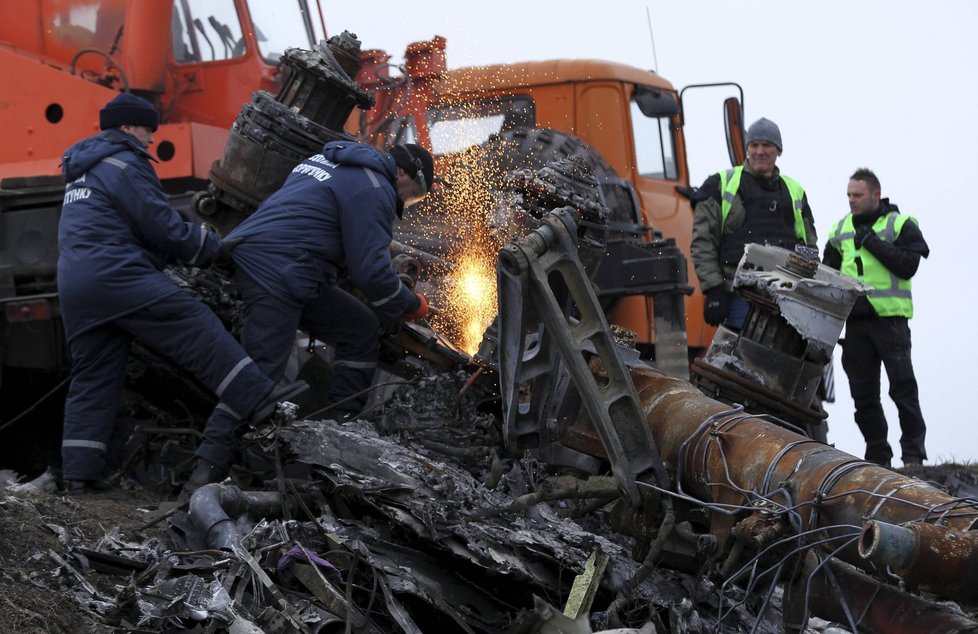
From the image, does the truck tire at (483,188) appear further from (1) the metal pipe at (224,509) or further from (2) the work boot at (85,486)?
(1) the metal pipe at (224,509)

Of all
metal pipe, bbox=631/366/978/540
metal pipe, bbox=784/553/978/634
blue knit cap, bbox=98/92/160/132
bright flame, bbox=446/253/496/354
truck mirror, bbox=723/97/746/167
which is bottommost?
metal pipe, bbox=784/553/978/634

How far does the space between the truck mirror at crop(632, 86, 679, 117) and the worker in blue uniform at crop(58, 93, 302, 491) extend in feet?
14.6

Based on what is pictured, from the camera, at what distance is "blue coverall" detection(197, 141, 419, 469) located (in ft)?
19.2

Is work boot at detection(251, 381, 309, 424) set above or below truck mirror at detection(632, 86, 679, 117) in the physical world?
below

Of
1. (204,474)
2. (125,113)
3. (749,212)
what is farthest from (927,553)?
(749,212)

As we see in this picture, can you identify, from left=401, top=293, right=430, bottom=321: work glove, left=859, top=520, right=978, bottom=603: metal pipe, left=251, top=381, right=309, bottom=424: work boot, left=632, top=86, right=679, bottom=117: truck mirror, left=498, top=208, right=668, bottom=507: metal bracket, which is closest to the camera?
left=859, top=520, right=978, bottom=603: metal pipe

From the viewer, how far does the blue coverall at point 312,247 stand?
5.86m

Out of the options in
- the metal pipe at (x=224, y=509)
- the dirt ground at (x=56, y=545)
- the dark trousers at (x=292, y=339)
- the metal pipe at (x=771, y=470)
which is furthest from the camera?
the dark trousers at (x=292, y=339)

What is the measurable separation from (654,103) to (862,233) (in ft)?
6.86

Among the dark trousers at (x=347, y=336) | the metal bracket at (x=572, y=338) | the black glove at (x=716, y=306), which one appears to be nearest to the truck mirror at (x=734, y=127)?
the black glove at (x=716, y=306)

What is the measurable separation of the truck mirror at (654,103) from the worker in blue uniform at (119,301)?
14.6ft

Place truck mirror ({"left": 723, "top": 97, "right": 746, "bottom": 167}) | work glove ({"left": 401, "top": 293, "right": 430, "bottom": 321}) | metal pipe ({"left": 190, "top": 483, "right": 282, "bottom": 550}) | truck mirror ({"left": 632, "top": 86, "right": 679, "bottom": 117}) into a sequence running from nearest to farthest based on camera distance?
metal pipe ({"left": 190, "top": 483, "right": 282, "bottom": 550}), work glove ({"left": 401, "top": 293, "right": 430, "bottom": 321}), truck mirror ({"left": 723, "top": 97, "right": 746, "bottom": 167}), truck mirror ({"left": 632, "top": 86, "right": 679, "bottom": 117})

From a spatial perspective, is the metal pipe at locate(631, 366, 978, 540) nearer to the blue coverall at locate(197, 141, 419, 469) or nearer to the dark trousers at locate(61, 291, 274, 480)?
the blue coverall at locate(197, 141, 419, 469)

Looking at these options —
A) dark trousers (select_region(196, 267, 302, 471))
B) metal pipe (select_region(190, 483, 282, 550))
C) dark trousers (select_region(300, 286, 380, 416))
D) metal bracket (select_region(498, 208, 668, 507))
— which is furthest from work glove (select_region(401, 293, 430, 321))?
metal pipe (select_region(190, 483, 282, 550))
